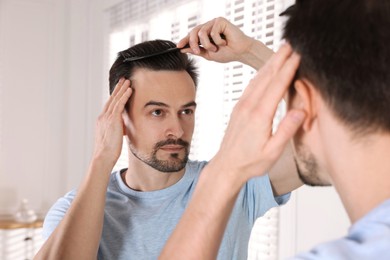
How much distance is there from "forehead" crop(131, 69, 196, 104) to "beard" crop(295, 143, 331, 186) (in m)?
0.72

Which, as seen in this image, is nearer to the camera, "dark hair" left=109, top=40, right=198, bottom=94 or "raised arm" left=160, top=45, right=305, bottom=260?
"raised arm" left=160, top=45, right=305, bottom=260

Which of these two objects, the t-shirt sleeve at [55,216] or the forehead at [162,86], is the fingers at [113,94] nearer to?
the forehead at [162,86]

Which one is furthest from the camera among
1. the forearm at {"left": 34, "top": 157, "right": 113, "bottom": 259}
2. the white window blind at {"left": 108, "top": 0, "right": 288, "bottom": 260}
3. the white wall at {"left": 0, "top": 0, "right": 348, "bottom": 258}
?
the white wall at {"left": 0, "top": 0, "right": 348, "bottom": 258}

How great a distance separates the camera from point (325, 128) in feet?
2.36

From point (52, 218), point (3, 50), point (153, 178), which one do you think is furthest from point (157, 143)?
point (3, 50)

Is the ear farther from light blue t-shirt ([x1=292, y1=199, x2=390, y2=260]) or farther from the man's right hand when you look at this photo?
the man's right hand

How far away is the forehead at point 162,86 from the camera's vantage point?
58.3 inches

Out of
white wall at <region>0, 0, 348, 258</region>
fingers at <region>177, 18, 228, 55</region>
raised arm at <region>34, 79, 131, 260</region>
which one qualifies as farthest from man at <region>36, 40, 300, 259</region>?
Result: white wall at <region>0, 0, 348, 258</region>

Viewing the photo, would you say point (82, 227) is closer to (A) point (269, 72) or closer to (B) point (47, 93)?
(A) point (269, 72)

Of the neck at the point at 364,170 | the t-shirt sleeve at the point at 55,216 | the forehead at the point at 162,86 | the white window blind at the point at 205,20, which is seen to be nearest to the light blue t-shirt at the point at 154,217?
the t-shirt sleeve at the point at 55,216

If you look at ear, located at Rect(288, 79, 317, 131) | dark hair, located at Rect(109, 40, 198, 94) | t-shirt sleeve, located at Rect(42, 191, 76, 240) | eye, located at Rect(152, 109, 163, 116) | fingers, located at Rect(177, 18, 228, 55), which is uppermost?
fingers, located at Rect(177, 18, 228, 55)

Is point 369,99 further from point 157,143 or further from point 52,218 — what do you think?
point 52,218

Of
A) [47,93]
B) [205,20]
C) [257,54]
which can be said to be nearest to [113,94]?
[257,54]

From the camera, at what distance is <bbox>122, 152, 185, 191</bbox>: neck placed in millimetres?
1447
